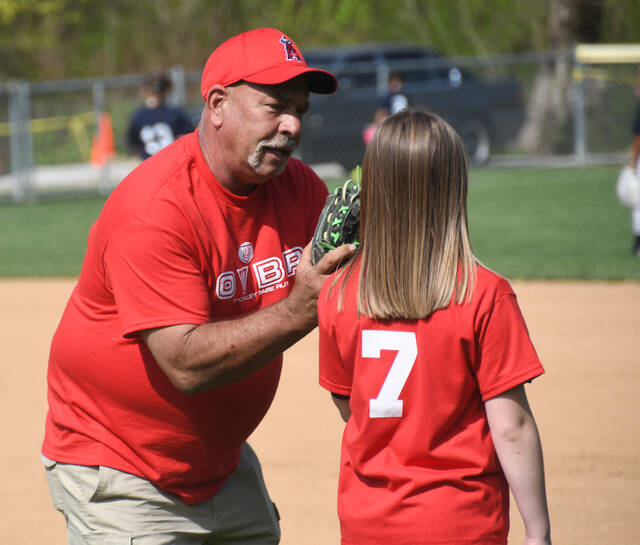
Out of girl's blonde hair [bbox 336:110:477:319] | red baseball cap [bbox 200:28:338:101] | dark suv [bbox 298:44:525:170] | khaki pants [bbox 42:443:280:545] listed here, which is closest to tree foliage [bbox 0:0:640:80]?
dark suv [bbox 298:44:525:170]

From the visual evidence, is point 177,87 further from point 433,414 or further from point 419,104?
point 433,414

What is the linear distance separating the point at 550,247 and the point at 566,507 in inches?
296

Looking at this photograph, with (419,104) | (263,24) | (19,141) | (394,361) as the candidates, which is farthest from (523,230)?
(263,24)

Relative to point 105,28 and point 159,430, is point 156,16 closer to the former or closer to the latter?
point 105,28

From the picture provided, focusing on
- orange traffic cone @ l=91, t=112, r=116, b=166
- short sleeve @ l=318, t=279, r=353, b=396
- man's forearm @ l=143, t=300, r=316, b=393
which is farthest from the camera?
orange traffic cone @ l=91, t=112, r=116, b=166

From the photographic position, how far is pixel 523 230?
13.3 m

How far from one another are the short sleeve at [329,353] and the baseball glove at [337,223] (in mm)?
118

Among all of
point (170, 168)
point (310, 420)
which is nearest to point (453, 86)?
point (310, 420)

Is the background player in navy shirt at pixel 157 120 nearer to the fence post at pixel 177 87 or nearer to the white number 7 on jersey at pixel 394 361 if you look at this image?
the fence post at pixel 177 87

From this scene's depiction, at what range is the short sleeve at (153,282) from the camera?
8.87ft

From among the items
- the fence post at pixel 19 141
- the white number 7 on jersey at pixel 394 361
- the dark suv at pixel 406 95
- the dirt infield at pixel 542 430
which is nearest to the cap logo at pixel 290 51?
the white number 7 on jersey at pixel 394 361

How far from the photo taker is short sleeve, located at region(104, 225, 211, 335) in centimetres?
270

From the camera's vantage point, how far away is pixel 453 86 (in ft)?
69.8

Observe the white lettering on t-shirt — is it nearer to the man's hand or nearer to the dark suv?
the man's hand
